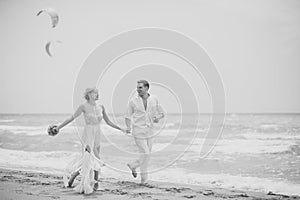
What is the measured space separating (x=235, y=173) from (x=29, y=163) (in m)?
4.81

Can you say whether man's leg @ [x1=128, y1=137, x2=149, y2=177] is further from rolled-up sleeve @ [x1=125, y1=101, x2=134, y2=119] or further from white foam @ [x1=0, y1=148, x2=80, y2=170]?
white foam @ [x1=0, y1=148, x2=80, y2=170]

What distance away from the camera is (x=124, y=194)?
4.15 m

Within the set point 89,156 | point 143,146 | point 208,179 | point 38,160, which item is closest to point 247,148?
point 208,179

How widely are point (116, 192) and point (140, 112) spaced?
1170 mm

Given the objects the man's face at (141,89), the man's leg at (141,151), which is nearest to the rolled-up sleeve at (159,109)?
the man's face at (141,89)

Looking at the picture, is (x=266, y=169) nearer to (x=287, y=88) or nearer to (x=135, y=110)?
(x=135, y=110)

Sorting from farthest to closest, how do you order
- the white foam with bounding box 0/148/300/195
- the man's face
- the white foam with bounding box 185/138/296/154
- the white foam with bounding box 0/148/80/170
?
the white foam with bounding box 185/138/296/154 < the white foam with bounding box 0/148/80/170 < the white foam with bounding box 0/148/300/195 < the man's face

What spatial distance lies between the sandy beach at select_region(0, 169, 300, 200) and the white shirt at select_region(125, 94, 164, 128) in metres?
0.90

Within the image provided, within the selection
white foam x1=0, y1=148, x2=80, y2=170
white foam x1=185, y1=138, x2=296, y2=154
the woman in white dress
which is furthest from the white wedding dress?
white foam x1=185, y1=138, x2=296, y2=154

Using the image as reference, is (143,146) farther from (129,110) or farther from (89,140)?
(89,140)

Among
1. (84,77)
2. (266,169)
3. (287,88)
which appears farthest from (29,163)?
(287,88)

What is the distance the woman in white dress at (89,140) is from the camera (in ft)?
13.3

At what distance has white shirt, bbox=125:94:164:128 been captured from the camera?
4727mm

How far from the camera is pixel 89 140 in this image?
4129 mm
